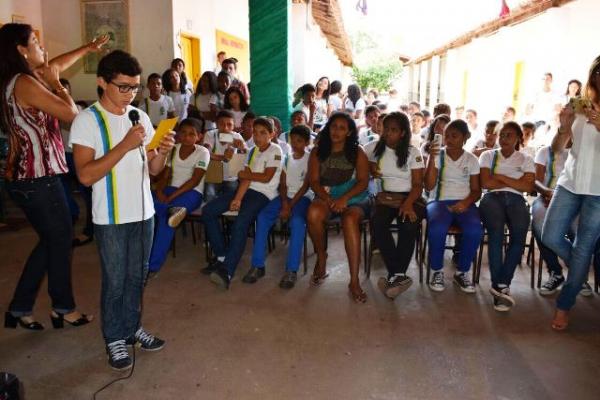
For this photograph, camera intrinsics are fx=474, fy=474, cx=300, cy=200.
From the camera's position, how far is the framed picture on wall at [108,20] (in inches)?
287

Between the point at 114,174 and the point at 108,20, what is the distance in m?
6.14

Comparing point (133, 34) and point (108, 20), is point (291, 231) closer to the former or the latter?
point (133, 34)

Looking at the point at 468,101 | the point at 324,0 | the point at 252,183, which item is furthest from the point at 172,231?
the point at 468,101

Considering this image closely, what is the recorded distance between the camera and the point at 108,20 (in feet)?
24.1

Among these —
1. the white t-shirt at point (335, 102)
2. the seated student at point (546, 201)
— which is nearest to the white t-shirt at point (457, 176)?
the seated student at point (546, 201)

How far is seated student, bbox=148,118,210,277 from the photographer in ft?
12.5

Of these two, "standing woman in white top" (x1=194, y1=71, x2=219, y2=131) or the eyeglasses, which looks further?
"standing woman in white top" (x1=194, y1=71, x2=219, y2=131)

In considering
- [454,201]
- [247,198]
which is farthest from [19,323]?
[454,201]

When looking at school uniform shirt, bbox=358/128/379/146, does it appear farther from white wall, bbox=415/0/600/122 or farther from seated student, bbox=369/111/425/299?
white wall, bbox=415/0/600/122

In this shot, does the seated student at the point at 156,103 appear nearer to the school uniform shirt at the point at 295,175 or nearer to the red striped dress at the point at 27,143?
the school uniform shirt at the point at 295,175

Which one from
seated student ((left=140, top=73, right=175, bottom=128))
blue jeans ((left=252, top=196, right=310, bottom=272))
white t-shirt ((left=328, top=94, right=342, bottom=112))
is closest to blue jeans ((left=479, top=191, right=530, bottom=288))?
blue jeans ((left=252, top=196, right=310, bottom=272))

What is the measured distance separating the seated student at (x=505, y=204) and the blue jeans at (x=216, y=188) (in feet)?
7.37

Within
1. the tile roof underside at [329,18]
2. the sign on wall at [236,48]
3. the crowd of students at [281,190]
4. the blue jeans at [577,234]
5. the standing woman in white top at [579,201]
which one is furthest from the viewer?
the tile roof underside at [329,18]

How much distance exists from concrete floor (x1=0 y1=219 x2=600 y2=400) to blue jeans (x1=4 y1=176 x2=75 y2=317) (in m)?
0.21
